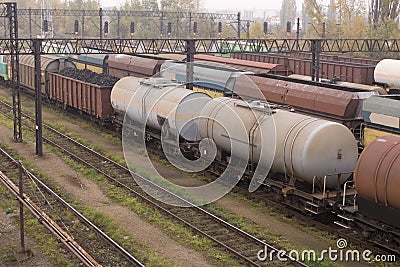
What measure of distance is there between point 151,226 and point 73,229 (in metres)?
2.43

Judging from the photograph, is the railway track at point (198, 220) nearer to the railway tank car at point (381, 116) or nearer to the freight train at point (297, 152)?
the freight train at point (297, 152)

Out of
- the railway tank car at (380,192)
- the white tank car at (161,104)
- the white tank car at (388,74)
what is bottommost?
the railway tank car at (380,192)

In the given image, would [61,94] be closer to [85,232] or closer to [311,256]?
[85,232]

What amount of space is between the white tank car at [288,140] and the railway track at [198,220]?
2.68 metres

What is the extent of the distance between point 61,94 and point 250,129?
21.5 m

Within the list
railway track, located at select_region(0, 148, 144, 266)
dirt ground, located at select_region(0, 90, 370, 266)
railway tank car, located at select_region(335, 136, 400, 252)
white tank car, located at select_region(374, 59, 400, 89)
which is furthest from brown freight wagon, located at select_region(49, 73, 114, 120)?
railway tank car, located at select_region(335, 136, 400, 252)

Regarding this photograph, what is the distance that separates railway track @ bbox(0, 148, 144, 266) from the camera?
15.2 metres

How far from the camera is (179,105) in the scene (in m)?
24.1

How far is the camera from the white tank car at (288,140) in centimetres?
1809

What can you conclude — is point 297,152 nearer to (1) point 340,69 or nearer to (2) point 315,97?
(2) point 315,97

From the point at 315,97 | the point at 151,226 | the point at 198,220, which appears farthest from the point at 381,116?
the point at 151,226

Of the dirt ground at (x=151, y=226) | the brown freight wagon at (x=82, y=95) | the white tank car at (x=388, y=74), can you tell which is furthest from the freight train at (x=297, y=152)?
the white tank car at (x=388, y=74)

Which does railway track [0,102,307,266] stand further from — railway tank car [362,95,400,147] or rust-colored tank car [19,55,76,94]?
rust-colored tank car [19,55,76,94]

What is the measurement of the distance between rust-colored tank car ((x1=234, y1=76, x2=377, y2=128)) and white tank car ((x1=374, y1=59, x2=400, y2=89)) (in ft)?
36.4
